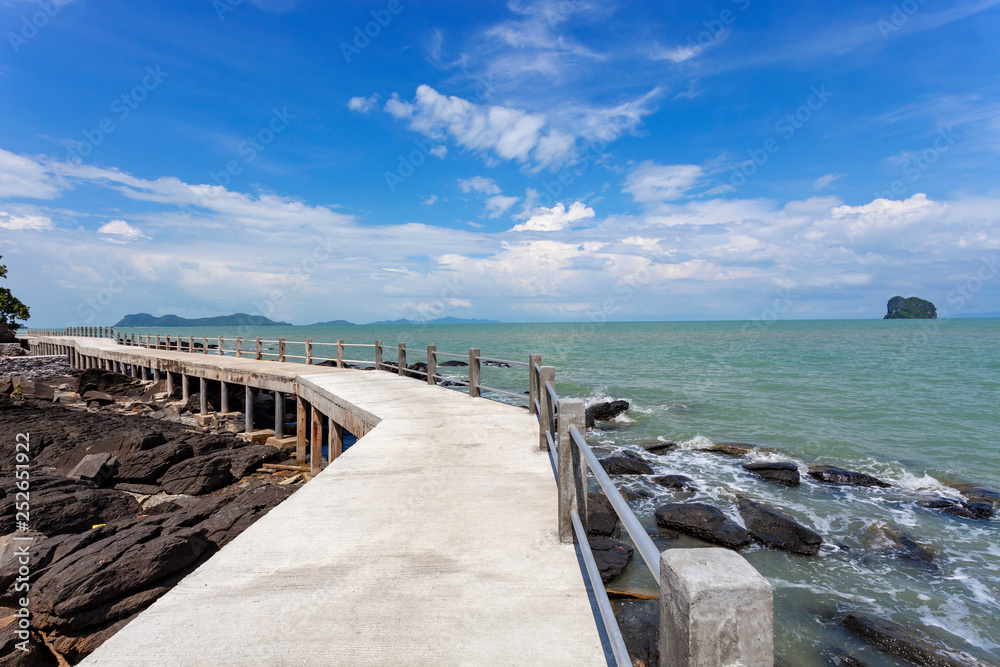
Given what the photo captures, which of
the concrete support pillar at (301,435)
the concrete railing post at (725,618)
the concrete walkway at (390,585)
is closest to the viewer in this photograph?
the concrete railing post at (725,618)

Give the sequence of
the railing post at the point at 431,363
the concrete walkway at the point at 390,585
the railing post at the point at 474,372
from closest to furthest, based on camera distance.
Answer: the concrete walkway at the point at 390,585
the railing post at the point at 474,372
the railing post at the point at 431,363

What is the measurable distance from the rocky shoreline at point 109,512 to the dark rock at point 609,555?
14.5ft

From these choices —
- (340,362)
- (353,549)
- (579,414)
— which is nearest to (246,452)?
(340,362)

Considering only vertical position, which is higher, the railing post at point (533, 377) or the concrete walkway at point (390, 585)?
the railing post at point (533, 377)

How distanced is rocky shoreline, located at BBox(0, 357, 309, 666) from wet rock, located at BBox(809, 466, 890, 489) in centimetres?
1049

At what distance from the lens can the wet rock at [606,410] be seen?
16.6 meters

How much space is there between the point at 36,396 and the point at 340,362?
1333 cm

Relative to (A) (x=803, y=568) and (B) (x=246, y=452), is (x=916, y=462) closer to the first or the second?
(A) (x=803, y=568)

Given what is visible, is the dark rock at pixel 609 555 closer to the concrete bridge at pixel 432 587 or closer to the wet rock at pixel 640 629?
the wet rock at pixel 640 629

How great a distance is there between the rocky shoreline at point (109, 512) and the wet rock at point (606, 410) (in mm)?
9848

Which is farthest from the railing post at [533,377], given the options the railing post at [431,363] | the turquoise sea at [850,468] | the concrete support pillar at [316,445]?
the concrete support pillar at [316,445]

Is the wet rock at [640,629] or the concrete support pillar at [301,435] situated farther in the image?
the concrete support pillar at [301,435]

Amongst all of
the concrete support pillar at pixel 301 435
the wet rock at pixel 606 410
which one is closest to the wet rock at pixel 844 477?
the wet rock at pixel 606 410

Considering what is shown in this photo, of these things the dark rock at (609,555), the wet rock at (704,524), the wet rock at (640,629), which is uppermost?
the dark rock at (609,555)
